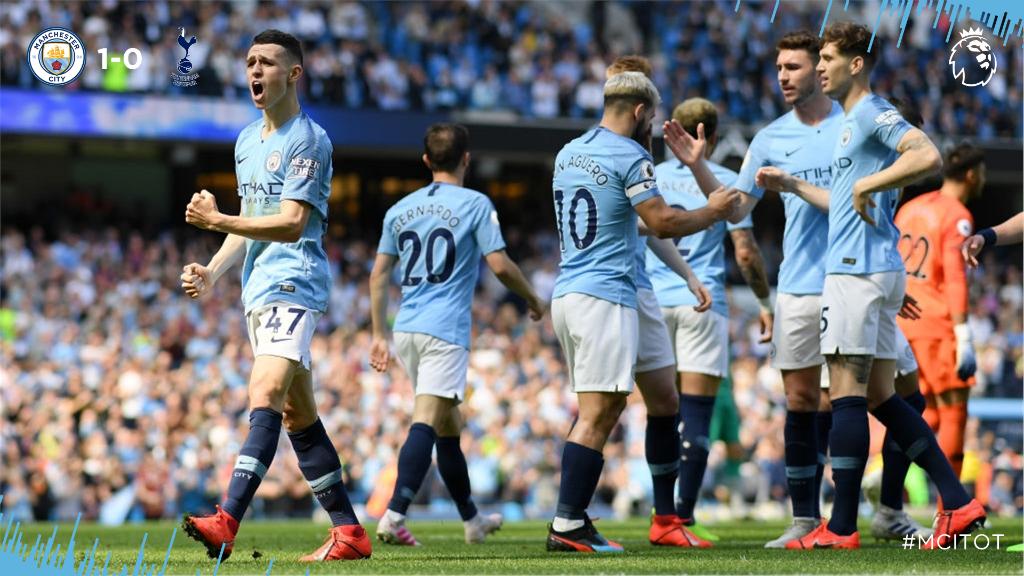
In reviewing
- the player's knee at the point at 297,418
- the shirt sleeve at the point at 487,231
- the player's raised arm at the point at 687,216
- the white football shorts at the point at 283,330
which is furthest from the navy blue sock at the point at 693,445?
the white football shorts at the point at 283,330

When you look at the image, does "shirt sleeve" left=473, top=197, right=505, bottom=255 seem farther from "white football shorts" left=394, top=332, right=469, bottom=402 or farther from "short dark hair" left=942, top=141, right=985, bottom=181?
"short dark hair" left=942, top=141, right=985, bottom=181

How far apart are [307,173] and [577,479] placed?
188 cm

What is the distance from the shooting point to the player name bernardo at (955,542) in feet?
22.7

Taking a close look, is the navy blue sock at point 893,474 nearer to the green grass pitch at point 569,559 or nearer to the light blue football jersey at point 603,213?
the green grass pitch at point 569,559

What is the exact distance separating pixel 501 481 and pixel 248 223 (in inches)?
479

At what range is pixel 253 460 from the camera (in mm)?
6184

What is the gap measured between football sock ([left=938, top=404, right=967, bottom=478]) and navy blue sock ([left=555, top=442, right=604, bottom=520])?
2989 mm

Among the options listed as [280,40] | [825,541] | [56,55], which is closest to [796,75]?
[825,541]

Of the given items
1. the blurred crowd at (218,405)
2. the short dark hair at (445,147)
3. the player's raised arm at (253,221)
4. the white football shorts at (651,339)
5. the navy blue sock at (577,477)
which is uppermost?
the short dark hair at (445,147)

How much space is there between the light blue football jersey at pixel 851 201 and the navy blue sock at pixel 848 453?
0.65 meters

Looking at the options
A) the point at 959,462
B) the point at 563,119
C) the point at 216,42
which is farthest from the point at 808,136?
the point at 563,119

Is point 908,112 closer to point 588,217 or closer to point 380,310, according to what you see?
point 588,217

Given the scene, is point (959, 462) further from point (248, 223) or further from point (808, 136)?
point (248, 223)

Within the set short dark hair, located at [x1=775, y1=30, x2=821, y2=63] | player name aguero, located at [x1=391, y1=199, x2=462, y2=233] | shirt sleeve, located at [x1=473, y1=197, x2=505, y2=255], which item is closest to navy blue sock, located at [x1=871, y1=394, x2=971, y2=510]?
short dark hair, located at [x1=775, y1=30, x2=821, y2=63]
